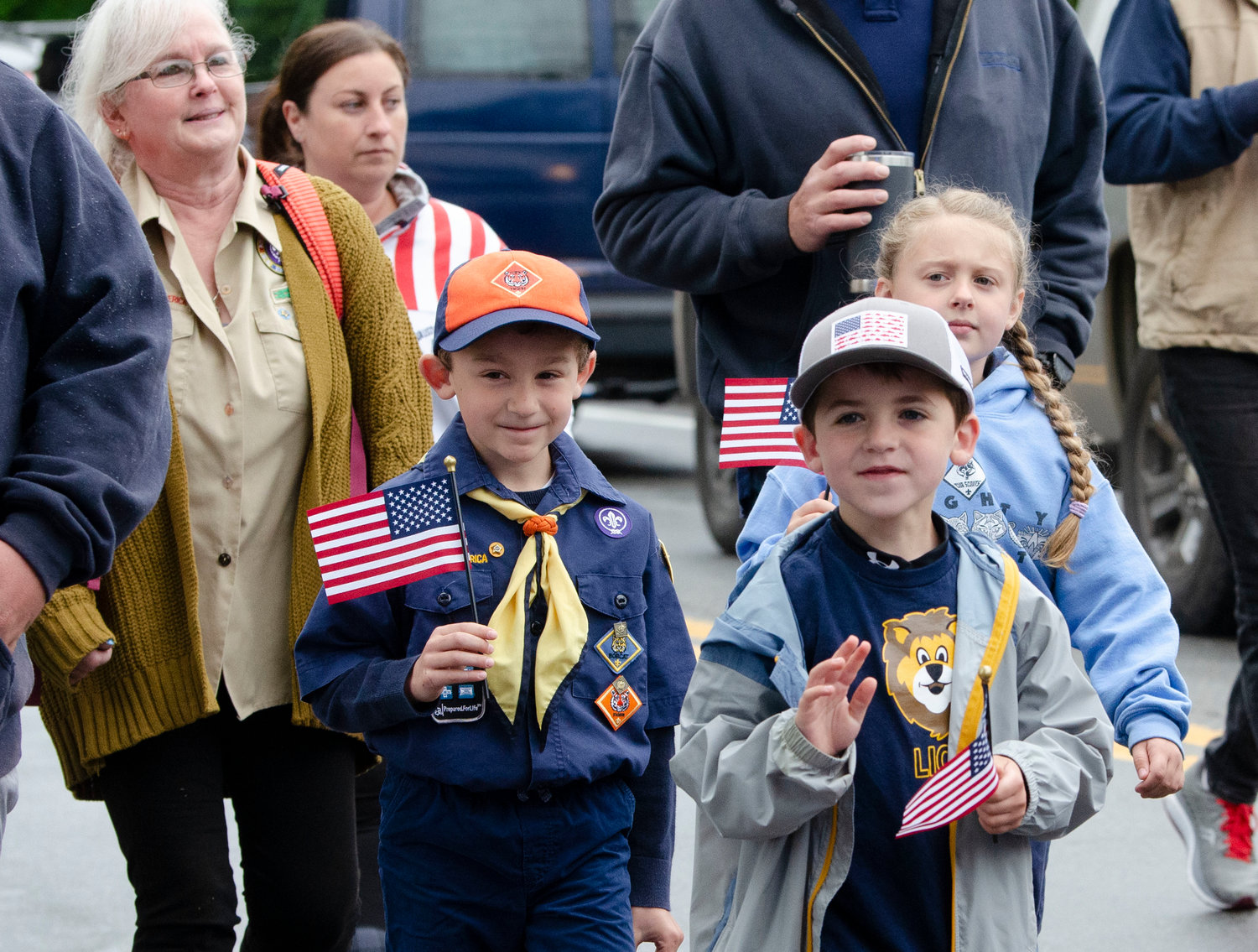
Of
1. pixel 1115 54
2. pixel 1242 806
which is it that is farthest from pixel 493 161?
pixel 1242 806

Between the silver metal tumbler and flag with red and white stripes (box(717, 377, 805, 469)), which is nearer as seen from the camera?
flag with red and white stripes (box(717, 377, 805, 469))

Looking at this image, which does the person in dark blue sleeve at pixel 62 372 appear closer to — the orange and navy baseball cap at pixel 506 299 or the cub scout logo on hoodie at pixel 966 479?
the orange and navy baseball cap at pixel 506 299

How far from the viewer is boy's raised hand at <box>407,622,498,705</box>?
9.87 feet

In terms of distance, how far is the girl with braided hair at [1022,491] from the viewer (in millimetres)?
3123

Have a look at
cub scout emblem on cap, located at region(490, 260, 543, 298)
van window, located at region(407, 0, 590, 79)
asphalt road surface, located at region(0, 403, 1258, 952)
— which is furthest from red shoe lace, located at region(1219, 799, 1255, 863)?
van window, located at region(407, 0, 590, 79)

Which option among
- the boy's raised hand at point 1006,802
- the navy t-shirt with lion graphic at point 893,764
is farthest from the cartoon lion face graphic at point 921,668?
the boy's raised hand at point 1006,802

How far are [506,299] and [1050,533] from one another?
3.27ft

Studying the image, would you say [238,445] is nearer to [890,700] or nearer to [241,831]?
[241,831]

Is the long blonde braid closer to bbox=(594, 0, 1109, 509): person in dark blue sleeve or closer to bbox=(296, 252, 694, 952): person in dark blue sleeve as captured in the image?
bbox=(594, 0, 1109, 509): person in dark blue sleeve

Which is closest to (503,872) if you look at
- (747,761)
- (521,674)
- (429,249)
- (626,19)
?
(521,674)

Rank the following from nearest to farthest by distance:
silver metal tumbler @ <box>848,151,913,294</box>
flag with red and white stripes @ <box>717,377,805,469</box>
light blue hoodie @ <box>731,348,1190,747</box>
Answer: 1. light blue hoodie @ <box>731,348,1190,747</box>
2. flag with red and white stripes @ <box>717,377,805,469</box>
3. silver metal tumbler @ <box>848,151,913,294</box>

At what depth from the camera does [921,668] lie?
2.74 meters

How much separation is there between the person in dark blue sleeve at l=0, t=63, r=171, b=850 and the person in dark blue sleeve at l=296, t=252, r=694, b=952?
56 centimetres

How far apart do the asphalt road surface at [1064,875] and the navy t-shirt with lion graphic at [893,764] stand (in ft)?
7.54
